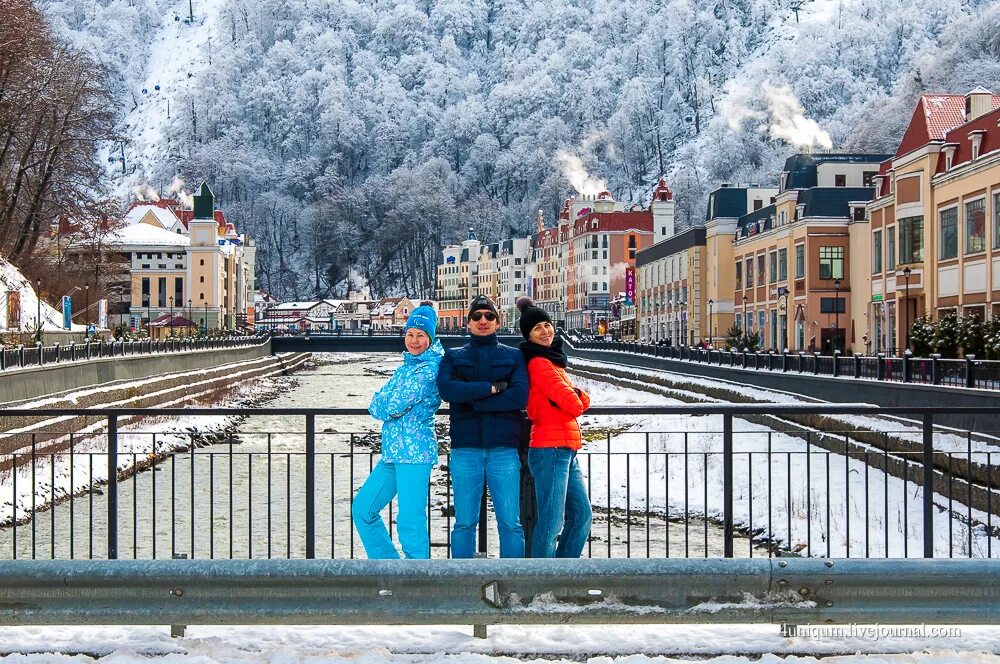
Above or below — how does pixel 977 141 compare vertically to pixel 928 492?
above

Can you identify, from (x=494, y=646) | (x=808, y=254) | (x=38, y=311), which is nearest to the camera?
(x=494, y=646)

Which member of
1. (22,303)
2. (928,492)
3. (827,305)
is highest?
(22,303)

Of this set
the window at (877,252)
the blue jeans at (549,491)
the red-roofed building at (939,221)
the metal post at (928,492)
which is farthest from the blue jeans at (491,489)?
the window at (877,252)

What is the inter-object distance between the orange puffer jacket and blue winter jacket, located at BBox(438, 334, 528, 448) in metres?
0.14

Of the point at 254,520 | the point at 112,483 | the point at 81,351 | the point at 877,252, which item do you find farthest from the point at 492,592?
the point at 877,252

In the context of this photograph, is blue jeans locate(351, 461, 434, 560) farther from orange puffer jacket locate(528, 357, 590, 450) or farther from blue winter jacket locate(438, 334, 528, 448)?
orange puffer jacket locate(528, 357, 590, 450)

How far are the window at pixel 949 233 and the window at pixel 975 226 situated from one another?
106 centimetres

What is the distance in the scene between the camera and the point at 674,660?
A: 645 centimetres

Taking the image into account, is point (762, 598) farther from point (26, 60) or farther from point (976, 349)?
point (26, 60)

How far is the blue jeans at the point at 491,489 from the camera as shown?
26.4 feet

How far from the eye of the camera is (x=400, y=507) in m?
8.23

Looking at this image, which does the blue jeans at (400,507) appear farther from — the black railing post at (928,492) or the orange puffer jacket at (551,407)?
the black railing post at (928,492)

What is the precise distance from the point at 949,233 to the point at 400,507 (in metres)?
37.1

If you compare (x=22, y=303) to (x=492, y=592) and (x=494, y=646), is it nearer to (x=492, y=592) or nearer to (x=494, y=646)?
(x=494, y=646)
